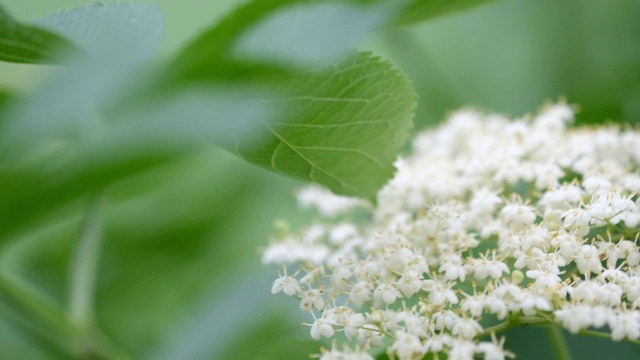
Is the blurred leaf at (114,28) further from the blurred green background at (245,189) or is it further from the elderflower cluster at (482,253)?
the blurred green background at (245,189)

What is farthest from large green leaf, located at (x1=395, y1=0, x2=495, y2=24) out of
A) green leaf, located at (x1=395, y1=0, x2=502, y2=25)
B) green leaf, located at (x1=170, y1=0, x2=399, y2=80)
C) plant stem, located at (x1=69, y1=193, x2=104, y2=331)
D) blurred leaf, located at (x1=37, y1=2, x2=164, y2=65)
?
plant stem, located at (x1=69, y1=193, x2=104, y2=331)

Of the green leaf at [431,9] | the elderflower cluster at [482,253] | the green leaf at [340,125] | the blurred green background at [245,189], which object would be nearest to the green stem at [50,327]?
the blurred green background at [245,189]

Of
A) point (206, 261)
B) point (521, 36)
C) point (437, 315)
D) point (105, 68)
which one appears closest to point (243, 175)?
point (206, 261)

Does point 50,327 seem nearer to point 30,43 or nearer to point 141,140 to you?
point 30,43

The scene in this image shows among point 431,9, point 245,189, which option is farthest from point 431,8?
point 245,189

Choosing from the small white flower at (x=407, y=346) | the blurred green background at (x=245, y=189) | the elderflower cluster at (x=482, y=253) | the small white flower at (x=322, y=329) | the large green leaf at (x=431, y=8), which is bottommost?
the small white flower at (x=407, y=346)
